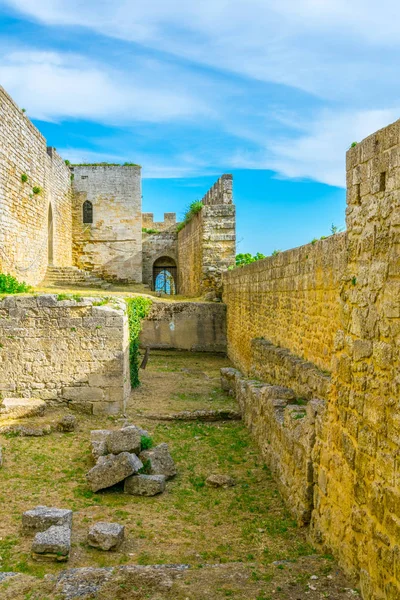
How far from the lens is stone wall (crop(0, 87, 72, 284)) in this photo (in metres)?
14.2

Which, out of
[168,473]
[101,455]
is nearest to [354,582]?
[168,473]

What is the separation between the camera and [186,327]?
1695 cm

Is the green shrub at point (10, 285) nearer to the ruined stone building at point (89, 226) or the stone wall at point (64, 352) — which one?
the ruined stone building at point (89, 226)

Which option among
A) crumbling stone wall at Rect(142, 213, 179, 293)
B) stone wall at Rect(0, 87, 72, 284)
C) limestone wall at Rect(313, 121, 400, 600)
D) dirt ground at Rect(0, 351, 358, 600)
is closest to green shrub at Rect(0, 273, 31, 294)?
stone wall at Rect(0, 87, 72, 284)

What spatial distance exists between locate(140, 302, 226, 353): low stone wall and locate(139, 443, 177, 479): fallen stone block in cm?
1015

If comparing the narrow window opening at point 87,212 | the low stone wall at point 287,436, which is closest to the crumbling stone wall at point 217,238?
the narrow window opening at point 87,212

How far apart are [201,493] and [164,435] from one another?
2.31m

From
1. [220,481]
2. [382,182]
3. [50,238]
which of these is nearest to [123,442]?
[220,481]

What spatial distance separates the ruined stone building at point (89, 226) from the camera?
15.1 m

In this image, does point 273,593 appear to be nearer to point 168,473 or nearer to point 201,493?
point 201,493

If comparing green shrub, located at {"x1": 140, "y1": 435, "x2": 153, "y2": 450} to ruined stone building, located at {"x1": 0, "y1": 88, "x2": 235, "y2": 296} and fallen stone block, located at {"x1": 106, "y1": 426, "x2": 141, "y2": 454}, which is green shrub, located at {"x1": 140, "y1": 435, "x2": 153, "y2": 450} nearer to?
fallen stone block, located at {"x1": 106, "y1": 426, "x2": 141, "y2": 454}

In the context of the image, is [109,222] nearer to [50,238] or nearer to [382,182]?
[50,238]

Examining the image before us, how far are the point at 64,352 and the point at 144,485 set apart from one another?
3.81 m

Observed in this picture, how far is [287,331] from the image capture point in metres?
8.84
